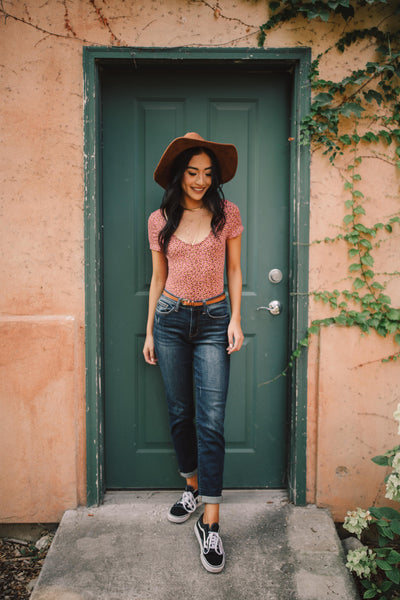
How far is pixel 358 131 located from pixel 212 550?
7.80ft

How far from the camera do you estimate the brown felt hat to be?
213 cm

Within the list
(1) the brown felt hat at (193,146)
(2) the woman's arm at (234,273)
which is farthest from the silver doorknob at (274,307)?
(1) the brown felt hat at (193,146)

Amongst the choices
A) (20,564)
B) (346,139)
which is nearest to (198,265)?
(346,139)

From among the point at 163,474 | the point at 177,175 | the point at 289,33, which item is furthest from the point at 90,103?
the point at 163,474

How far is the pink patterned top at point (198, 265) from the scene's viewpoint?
220 centimetres

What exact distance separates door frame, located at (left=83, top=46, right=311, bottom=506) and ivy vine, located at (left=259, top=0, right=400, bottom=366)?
8 cm

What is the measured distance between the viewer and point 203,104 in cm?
263

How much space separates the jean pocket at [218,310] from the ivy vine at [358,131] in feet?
1.80

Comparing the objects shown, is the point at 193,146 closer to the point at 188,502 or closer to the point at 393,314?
the point at 393,314

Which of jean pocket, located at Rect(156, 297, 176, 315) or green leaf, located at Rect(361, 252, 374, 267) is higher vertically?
green leaf, located at Rect(361, 252, 374, 267)

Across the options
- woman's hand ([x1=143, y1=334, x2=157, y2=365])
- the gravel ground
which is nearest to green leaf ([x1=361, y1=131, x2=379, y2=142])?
woman's hand ([x1=143, y1=334, x2=157, y2=365])

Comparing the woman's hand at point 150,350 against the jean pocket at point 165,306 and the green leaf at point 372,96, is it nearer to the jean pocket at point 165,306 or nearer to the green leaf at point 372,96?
the jean pocket at point 165,306

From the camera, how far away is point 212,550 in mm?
2139

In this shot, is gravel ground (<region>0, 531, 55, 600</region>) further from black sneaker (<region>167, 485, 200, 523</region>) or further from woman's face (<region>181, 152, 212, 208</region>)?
woman's face (<region>181, 152, 212, 208</region>)
